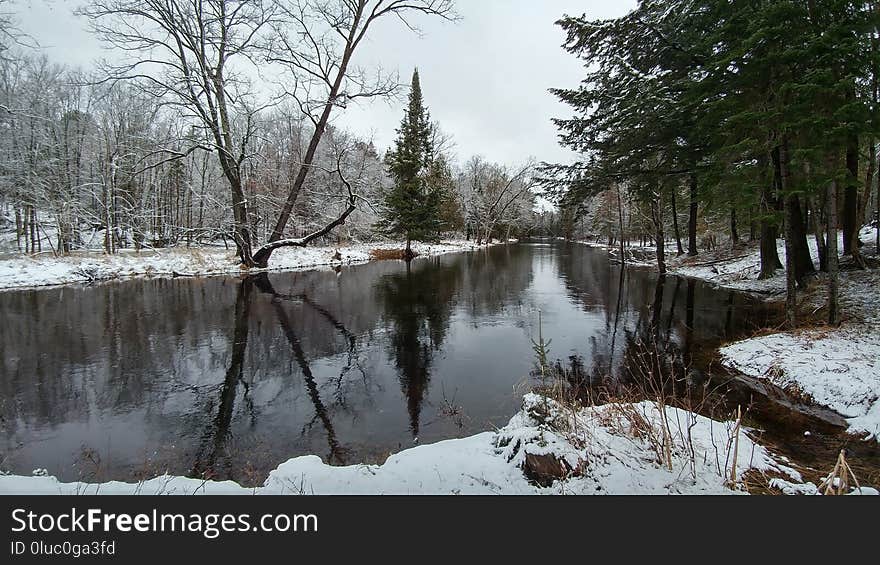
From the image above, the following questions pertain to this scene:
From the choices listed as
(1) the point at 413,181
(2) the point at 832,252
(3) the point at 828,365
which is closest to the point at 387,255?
(1) the point at 413,181

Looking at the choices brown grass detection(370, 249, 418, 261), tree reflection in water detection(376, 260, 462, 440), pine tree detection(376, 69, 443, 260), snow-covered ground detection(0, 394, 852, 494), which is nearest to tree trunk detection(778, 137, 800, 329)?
snow-covered ground detection(0, 394, 852, 494)

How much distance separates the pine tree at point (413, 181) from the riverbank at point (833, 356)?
2430 centimetres

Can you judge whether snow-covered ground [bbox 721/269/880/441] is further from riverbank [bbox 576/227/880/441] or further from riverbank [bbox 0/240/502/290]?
riverbank [bbox 0/240/502/290]

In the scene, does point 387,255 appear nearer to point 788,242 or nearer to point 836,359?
point 788,242

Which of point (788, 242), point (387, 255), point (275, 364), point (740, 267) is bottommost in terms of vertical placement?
point (275, 364)

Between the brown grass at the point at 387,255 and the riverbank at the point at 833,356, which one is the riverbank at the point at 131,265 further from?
the riverbank at the point at 833,356

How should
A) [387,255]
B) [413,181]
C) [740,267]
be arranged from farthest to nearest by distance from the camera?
[387,255] → [413,181] → [740,267]

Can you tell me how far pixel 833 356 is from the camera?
5918mm

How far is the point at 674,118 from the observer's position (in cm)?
1009

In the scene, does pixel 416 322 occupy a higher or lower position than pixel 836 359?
lower

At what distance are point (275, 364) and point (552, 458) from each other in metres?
5.84
